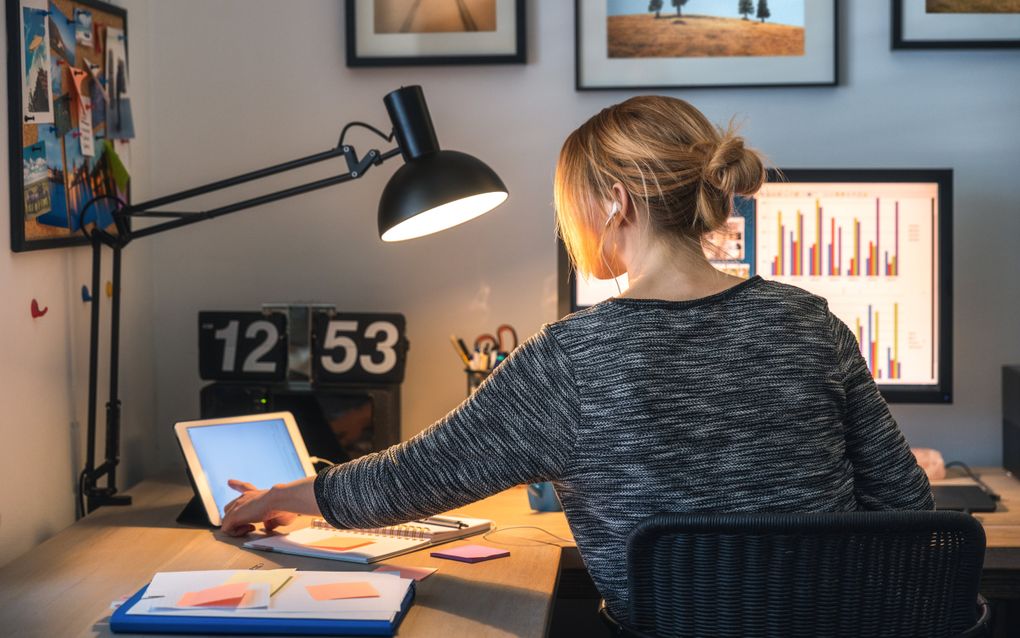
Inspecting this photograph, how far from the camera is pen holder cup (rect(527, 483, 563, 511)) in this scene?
5.77ft

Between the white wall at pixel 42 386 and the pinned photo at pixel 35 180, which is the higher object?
the pinned photo at pixel 35 180

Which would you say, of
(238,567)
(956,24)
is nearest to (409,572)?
(238,567)

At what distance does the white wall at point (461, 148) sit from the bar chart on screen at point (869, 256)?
0.16 metres

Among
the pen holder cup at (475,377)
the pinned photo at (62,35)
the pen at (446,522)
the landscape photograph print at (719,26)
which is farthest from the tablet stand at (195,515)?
the landscape photograph print at (719,26)

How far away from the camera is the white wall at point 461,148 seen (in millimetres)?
2084

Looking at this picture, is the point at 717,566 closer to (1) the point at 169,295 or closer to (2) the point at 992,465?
(2) the point at 992,465

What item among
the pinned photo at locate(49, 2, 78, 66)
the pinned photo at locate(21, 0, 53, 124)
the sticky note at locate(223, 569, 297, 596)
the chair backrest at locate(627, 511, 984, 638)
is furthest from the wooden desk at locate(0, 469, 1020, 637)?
the pinned photo at locate(49, 2, 78, 66)

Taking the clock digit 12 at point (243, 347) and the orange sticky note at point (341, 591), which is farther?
the clock digit 12 at point (243, 347)

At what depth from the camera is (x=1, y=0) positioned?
1596mm

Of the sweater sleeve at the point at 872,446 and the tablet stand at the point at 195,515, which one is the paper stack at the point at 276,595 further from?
the sweater sleeve at the point at 872,446

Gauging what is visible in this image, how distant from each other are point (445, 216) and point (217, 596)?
2.41ft

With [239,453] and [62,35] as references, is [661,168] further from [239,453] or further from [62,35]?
[62,35]

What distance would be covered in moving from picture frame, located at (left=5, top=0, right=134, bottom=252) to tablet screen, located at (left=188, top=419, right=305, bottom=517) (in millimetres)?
379

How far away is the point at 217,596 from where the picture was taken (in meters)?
1.24
